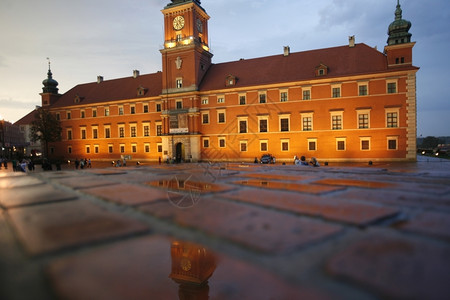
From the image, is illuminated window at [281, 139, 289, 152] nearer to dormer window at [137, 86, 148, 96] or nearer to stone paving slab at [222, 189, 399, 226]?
dormer window at [137, 86, 148, 96]

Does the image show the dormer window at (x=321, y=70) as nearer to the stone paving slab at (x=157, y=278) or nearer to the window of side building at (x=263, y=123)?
the window of side building at (x=263, y=123)

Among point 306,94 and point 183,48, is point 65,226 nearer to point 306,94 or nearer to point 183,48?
point 306,94

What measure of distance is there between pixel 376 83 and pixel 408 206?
30.5m

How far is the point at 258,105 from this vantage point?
35.4 meters

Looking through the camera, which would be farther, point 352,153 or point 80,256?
point 352,153

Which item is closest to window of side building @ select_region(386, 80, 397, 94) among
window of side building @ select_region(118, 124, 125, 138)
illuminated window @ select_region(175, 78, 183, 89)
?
illuminated window @ select_region(175, 78, 183, 89)

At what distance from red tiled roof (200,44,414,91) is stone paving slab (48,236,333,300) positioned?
3358cm

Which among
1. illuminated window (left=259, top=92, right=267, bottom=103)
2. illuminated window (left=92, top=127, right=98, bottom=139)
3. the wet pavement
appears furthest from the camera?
illuminated window (left=92, top=127, right=98, bottom=139)

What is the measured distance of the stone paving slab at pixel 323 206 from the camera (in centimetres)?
397

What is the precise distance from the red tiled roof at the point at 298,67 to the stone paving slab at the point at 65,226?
107 feet

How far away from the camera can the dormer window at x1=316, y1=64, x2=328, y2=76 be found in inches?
1288

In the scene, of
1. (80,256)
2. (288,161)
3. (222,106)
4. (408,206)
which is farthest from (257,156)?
(80,256)

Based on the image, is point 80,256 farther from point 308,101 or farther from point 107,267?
point 308,101

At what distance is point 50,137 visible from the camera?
43.8 m
